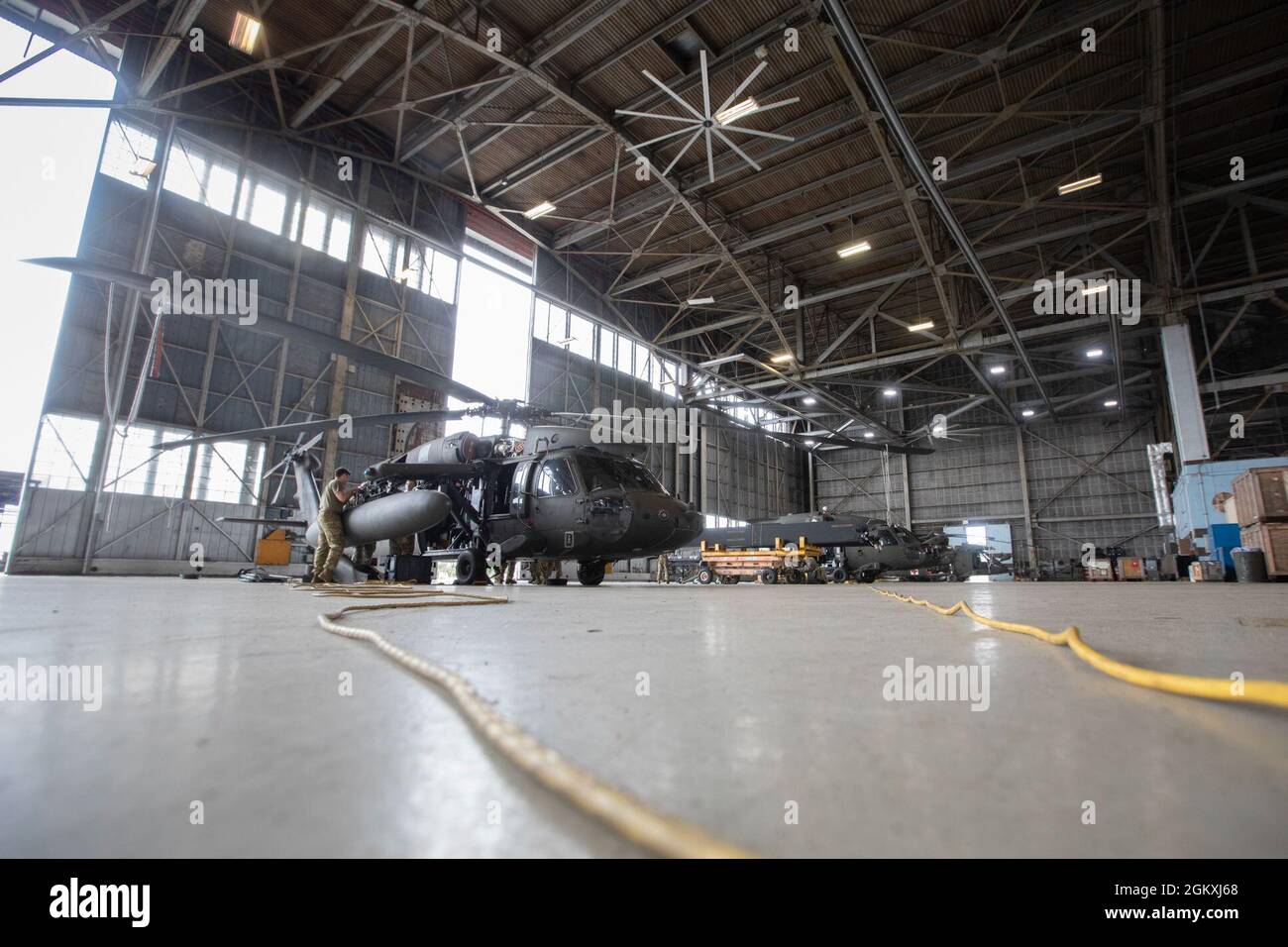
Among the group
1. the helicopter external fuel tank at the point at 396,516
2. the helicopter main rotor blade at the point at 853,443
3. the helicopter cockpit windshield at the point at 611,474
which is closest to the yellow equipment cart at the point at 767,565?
the helicopter main rotor blade at the point at 853,443

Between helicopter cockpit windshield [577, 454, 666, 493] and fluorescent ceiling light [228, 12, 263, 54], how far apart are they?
11345 millimetres

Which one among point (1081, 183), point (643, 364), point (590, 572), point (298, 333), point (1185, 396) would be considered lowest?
point (590, 572)

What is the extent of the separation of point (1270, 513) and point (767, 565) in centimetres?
790

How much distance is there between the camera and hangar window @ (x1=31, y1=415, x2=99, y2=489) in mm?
10695

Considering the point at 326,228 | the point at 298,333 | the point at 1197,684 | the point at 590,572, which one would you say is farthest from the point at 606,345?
the point at 1197,684

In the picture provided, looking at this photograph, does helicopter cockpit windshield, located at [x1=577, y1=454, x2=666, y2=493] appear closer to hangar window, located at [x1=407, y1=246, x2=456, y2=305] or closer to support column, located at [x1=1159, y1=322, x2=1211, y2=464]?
support column, located at [x1=1159, y1=322, x2=1211, y2=464]

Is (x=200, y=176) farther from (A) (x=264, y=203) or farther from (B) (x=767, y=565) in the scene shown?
(B) (x=767, y=565)

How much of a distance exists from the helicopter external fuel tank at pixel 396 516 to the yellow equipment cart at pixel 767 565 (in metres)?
7.09

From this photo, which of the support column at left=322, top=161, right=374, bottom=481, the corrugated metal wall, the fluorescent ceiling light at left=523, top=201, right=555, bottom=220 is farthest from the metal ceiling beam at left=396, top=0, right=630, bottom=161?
the corrugated metal wall

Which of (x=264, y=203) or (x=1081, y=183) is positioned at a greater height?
(x=264, y=203)

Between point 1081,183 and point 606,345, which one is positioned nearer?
point 1081,183

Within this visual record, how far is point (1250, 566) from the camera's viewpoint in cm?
847
